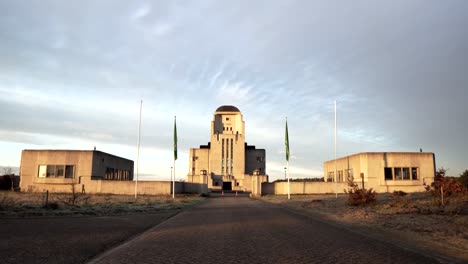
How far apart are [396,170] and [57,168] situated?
49947 millimetres

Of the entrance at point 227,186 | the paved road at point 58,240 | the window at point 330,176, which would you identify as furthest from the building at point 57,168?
the entrance at point 227,186

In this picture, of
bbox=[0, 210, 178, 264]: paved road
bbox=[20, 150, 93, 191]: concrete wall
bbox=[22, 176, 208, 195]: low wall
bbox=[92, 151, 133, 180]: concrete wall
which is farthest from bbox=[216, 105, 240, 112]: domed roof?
bbox=[0, 210, 178, 264]: paved road

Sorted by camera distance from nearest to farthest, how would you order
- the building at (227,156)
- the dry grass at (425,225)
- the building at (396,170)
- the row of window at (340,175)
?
the dry grass at (425,225) → the building at (396,170) → the row of window at (340,175) → the building at (227,156)

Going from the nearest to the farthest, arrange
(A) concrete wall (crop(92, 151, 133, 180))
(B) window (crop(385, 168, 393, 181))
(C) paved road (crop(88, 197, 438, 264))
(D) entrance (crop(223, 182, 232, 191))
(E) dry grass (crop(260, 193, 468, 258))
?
(C) paved road (crop(88, 197, 438, 264)) < (E) dry grass (crop(260, 193, 468, 258)) < (B) window (crop(385, 168, 393, 181)) < (A) concrete wall (crop(92, 151, 133, 180)) < (D) entrance (crop(223, 182, 232, 191))

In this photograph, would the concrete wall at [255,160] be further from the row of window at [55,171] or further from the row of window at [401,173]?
the row of window at [55,171]

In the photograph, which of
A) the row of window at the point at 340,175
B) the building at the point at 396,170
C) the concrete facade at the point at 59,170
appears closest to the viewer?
the building at the point at 396,170

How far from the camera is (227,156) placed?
354 ft

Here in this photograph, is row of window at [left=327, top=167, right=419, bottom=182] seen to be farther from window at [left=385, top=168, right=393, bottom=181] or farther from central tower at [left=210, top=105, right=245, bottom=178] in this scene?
central tower at [left=210, top=105, right=245, bottom=178]

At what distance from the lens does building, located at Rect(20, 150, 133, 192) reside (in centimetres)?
5316

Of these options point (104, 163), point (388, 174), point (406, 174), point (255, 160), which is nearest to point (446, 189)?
point (388, 174)

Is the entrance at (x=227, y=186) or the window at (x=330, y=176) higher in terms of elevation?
the window at (x=330, y=176)

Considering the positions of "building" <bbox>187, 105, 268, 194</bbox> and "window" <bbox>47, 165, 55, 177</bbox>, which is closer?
"window" <bbox>47, 165, 55, 177</bbox>

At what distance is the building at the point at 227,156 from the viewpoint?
103m

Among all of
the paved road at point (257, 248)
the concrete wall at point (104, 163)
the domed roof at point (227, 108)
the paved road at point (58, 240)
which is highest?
the domed roof at point (227, 108)
